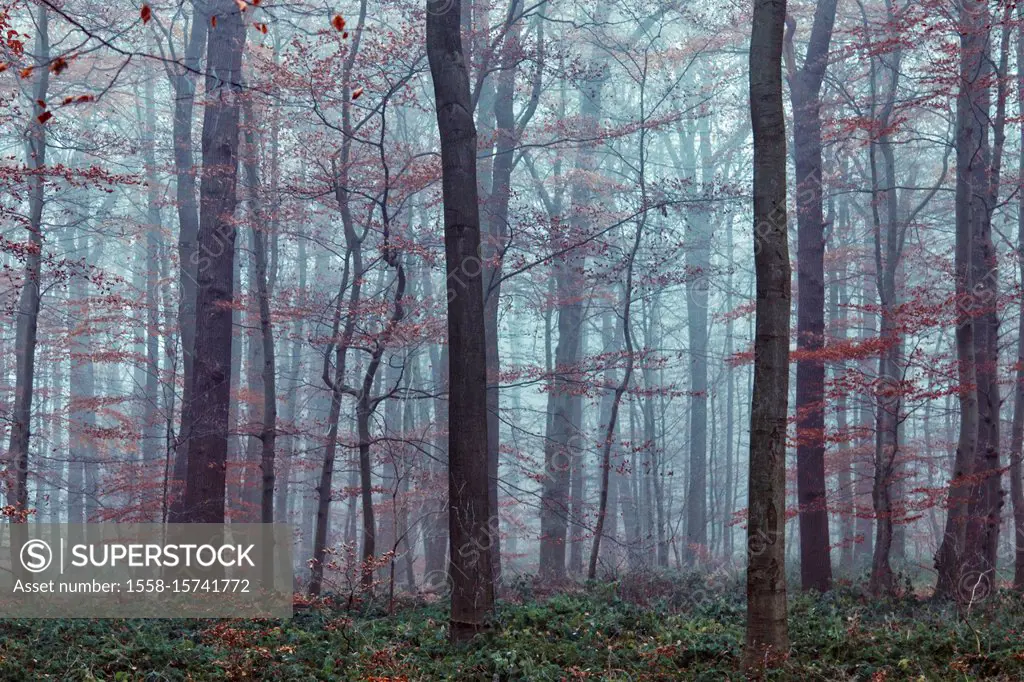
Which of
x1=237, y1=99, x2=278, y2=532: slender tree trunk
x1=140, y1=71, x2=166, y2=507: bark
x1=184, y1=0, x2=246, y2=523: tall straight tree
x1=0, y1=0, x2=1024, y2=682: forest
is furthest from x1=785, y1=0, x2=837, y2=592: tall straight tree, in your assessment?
x1=140, y1=71, x2=166, y2=507: bark

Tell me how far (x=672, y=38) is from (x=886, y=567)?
13.3 m

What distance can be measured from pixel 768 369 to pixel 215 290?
7.59 meters

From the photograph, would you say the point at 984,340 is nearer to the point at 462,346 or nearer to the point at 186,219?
the point at 462,346

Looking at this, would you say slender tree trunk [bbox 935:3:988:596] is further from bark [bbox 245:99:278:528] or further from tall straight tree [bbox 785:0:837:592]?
bark [bbox 245:99:278:528]

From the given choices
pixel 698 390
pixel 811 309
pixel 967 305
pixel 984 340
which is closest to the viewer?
pixel 967 305

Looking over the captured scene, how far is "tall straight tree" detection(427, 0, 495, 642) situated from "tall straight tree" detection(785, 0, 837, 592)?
579 centimetres

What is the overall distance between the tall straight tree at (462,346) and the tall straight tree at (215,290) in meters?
4.20

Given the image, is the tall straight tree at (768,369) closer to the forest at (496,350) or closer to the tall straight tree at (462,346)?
the forest at (496,350)

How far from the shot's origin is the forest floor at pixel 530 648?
5727mm

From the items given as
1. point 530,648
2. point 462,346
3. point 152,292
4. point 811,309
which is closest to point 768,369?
point 462,346

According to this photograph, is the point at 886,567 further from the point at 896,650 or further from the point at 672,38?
the point at 672,38

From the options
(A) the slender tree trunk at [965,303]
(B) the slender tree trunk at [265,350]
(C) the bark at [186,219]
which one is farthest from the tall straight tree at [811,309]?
(C) the bark at [186,219]

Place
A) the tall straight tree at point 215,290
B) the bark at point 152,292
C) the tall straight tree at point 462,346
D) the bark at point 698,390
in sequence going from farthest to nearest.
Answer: the bark at point 698,390 → the bark at point 152,292 → the tall straight tree at point 215,290 → the tall straight tree at point 462,346

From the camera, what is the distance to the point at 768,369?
18.5 ft
